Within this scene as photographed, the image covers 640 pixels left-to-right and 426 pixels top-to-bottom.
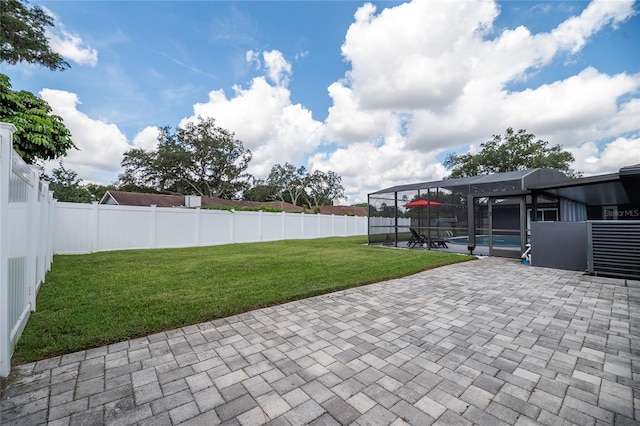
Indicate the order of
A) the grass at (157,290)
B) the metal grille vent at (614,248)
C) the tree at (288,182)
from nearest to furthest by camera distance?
the grass at (157,290) → the metal grille vent at (614,248) → the tree at (288,182)

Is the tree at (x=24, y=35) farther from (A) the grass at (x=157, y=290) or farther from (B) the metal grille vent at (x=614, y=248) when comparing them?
(B) the metal grille vent at (x=614, y=248)

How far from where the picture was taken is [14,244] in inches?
91.5

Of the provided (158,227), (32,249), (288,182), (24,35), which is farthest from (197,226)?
(288,182)

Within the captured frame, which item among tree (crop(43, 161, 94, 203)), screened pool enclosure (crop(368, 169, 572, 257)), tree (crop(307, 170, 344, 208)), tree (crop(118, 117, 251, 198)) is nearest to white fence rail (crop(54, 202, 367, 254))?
screened pool enclosure (crop(368, 169, 572, 257))

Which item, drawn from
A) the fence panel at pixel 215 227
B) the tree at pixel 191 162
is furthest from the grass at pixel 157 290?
the tree at pixel 191 162

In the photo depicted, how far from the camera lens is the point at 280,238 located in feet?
49.1

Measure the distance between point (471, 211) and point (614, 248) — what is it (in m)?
3.91

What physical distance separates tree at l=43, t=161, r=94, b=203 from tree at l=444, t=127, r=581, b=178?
113 ft

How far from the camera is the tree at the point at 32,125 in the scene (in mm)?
6188

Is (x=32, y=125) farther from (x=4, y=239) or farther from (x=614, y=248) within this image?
(x=614, y=248)

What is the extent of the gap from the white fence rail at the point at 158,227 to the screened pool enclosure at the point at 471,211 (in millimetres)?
5647

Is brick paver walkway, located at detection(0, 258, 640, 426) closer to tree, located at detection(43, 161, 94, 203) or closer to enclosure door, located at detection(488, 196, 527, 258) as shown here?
enclosure door, located at detection(488, 196, 527, 258)

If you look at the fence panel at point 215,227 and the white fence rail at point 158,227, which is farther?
the fence panel at point 215,227

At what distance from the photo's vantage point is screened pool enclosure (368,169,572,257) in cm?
858
